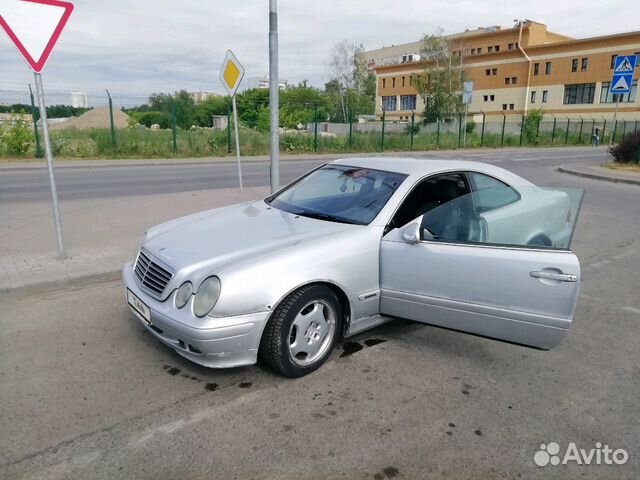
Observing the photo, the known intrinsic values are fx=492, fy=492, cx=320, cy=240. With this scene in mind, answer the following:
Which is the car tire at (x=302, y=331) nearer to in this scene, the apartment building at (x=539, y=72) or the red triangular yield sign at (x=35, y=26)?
the red triangular yield sign at (x=35, y=26)

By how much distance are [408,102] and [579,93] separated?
87.7ft

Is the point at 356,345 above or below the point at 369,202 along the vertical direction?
below

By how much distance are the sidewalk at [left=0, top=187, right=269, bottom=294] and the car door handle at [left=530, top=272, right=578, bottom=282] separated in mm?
4308

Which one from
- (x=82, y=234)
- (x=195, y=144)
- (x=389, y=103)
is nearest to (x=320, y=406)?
(x=82, y=234)

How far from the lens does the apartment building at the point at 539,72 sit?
55.8 meters

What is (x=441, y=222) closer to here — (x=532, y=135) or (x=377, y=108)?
(x=532, y=135)

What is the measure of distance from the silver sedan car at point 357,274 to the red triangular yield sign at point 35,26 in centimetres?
273

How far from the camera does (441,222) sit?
3555 mm

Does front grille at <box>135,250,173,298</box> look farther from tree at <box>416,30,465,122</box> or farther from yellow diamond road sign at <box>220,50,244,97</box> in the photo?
tree at <box>416,30,465,122</box>

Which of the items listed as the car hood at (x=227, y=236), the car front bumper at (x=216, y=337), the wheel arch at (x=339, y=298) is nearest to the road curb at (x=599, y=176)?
the car hood at (x=227, y=236)

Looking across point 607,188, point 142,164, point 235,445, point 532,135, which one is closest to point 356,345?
point 235,445

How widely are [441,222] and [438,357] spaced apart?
3.40ft

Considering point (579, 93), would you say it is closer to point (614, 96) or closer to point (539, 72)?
point (614, 96)

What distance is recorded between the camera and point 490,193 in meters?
4.19
